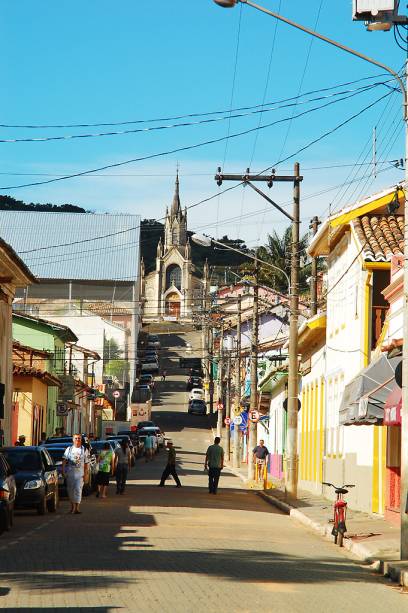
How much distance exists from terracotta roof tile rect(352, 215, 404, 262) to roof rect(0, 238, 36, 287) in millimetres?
10693

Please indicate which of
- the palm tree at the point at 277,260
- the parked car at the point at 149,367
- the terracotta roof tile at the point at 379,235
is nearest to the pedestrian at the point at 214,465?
the terracotta roof tile at the point at 379,235

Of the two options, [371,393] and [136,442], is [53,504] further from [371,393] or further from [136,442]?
[136,442]

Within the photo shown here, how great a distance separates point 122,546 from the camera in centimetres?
1873

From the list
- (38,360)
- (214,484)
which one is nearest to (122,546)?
(214,484)

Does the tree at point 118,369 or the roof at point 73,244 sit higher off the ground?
the roof at point 73,244

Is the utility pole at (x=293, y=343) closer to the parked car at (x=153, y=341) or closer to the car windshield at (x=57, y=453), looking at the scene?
the car windshield at (x=57, y=453)

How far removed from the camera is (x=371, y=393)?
24.1 m

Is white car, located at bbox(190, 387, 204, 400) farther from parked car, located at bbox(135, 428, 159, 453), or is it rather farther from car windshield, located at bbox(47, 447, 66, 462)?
car windshield, located at bbox(47, 447, 66, 462)

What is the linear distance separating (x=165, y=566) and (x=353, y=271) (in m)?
18.7

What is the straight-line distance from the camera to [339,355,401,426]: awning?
2378cm

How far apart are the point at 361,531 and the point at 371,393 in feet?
8.64

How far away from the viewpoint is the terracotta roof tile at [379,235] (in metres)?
30.7

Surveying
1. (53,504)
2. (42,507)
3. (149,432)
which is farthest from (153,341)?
(42,507)

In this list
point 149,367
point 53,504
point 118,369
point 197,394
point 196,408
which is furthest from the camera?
point 149,367
